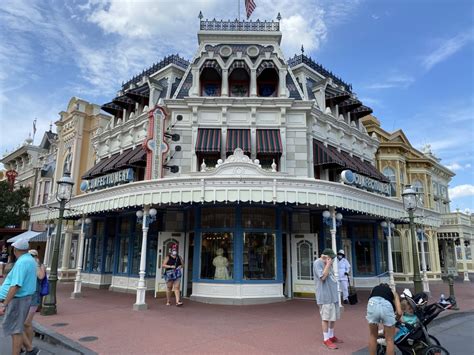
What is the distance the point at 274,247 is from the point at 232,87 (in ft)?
25.8

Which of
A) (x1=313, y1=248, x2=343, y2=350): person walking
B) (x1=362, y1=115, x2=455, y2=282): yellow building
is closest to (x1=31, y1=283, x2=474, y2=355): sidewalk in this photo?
(x1=313, y1=248, x2=343, y2=350): person walking

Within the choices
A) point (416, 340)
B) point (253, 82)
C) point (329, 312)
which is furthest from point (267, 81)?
point (416, 340)

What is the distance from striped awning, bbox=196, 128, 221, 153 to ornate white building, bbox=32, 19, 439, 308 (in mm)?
61

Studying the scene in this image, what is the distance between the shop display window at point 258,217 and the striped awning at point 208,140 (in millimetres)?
3239

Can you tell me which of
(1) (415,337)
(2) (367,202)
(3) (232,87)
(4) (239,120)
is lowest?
(1) (415,337)

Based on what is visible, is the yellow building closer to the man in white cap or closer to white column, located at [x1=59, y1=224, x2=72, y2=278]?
the man in white cap

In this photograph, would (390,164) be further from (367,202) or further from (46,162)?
(46,162)

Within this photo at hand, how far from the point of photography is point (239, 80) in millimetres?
15750

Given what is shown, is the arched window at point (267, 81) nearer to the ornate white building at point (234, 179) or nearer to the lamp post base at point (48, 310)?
the ornate white building at point (234, 179)

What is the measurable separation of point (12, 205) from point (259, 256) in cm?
2329

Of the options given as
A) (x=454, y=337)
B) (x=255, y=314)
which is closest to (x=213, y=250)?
(x=255, y=314)

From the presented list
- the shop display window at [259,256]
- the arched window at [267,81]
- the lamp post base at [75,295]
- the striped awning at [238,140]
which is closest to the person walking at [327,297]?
the shop display window at [259,256]

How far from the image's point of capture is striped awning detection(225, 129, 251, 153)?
A: 1400 cm

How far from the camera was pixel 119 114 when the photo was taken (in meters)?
19.4
